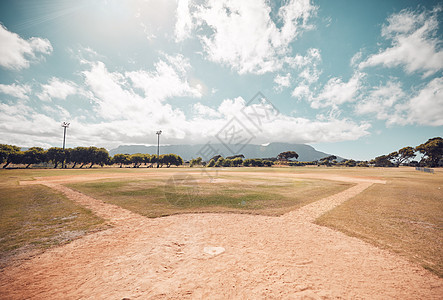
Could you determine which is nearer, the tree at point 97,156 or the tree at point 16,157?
the tree at point 16,157

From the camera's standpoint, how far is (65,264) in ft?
17.6

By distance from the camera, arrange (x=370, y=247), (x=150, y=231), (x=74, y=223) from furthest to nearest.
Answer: (x=74, y=223) < (x=150, y=231) < (x=370, y=247)

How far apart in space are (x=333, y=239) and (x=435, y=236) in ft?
14.9

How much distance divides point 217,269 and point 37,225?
9.46 meters

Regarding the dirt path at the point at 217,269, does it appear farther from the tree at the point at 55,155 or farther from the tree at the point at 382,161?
the tree at the point at 382,161

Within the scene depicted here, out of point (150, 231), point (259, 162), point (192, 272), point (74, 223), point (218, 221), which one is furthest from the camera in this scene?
point (259, 162)

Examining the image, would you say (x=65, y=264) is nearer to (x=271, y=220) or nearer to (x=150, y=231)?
(x=150, y=231)

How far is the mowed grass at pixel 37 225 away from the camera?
620 centimetres

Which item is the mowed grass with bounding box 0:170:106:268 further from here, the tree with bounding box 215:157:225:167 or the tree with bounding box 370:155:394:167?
the tree with bounding box 370:155:394:167

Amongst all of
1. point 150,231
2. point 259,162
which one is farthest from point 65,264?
point 259,162

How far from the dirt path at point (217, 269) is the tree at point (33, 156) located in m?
97.9

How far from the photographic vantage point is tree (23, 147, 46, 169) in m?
70.3

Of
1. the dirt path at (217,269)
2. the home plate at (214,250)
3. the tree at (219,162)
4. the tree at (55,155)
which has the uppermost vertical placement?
the tree at (55,155)

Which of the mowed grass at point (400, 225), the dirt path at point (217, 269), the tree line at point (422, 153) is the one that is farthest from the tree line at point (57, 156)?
the tree line at point (422, 153)
